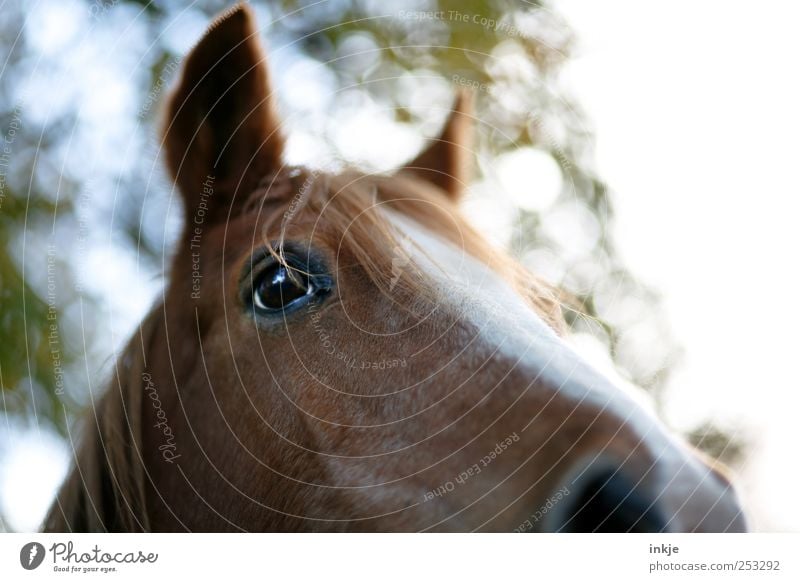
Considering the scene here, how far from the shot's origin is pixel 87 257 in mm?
775

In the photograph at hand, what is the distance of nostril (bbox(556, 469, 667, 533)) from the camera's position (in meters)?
0.50

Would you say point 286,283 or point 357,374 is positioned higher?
point 286,283

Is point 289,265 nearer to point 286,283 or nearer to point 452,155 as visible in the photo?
point 286,283

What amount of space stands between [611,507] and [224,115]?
56 centimetres

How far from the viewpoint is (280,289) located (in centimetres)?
65

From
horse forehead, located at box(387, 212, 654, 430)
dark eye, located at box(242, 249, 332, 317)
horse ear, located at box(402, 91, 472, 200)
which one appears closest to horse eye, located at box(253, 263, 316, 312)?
dark eye, located at box(242, 249, 332, 317)

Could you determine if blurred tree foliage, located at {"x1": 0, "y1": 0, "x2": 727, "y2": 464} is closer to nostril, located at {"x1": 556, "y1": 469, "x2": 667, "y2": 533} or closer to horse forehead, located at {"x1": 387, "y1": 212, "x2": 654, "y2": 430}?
horse forehead, located at {"x1": 387, "y1": 212, "x2": 654, "y2": 430}

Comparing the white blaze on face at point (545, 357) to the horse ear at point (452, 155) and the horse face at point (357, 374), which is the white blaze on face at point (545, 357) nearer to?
the horse face at point (357, 374)

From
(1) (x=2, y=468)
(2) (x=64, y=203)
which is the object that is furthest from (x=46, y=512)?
(2) (x=64, y=203)

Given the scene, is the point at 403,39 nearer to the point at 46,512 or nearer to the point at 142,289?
the point at 142,289

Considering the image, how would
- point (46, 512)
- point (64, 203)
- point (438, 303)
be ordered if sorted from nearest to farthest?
point (438, 303), point (46, 512), point (64, 203)

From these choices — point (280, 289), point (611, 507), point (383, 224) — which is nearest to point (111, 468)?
point (280, 289)

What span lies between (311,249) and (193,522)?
0.31m

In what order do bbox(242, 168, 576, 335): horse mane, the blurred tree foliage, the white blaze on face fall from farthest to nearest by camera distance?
the blurred tree foliage < bbox(242, 168, 576, 335): horse mane < the white blaze on face
